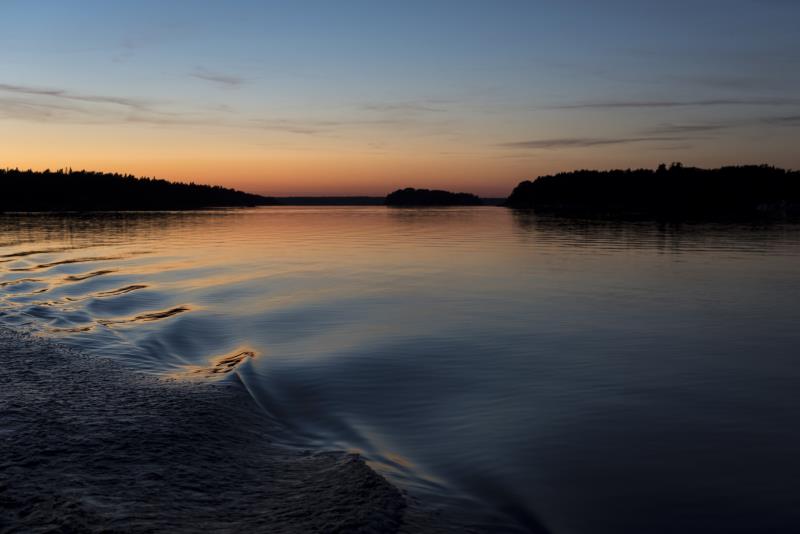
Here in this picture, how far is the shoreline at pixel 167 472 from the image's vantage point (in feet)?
21.9

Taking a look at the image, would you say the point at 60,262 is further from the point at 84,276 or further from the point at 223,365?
the point at 223,365

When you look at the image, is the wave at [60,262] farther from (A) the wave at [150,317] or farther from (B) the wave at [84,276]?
(A) the wave at [150,317]

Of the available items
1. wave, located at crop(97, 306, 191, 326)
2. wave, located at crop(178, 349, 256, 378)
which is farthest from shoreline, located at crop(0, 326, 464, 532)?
wave, located at crop(97, 306, 191, 326)

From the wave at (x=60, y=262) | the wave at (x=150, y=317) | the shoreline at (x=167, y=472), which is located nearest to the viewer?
the shoreline at (x=167, y=472)

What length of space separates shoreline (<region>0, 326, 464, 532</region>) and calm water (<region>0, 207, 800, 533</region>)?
1011 millimetres

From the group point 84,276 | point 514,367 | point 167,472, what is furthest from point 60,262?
point 167,472

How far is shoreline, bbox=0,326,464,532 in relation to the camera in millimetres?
6688

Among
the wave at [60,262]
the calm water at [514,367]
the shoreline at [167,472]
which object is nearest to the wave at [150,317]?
the calm water at [514,367]

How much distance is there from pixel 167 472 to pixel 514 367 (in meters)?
9.49

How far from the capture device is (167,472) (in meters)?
7.98

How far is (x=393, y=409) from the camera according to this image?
12047 mm

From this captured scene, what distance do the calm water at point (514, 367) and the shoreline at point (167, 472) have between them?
1011 mm

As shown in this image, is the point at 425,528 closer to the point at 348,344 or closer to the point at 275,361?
the point at 275,361

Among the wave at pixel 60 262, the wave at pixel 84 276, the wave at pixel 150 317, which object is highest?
the wave at pixel 60 262
